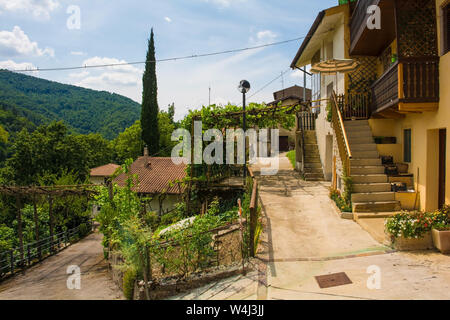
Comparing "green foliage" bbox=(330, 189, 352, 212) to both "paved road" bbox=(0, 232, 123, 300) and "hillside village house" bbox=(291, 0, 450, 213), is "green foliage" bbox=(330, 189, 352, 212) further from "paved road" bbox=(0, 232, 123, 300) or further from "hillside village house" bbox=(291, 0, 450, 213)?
"paved road" bbox=(0, 232, 123, 300)

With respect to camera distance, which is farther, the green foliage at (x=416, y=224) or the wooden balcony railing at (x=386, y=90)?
the wooden balcony railing at (x=386, y=90)

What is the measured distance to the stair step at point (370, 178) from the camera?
897cm

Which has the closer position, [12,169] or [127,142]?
[12,169]

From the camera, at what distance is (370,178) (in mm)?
8992

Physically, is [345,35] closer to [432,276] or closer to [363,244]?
[363,244]

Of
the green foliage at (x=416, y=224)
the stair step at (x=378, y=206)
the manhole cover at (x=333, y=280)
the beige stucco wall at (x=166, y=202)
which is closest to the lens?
the manhole cover at (x=333, y=280)

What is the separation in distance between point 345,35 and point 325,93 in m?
3.43

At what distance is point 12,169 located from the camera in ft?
95.3

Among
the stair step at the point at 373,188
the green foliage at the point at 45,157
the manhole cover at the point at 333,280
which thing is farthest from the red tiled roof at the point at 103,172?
the manhole cover at the point at 333,280

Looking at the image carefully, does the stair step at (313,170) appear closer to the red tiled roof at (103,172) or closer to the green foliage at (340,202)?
A: the green foliage at (340,202)

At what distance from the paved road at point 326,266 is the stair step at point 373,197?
2.31 ft

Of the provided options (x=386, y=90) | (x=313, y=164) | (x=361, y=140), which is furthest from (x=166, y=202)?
(x=386, y=90)

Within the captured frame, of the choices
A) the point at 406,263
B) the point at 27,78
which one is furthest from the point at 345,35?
the point at 27,78
